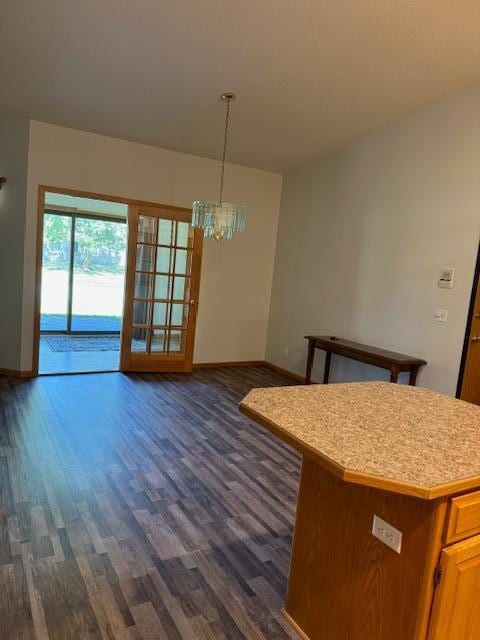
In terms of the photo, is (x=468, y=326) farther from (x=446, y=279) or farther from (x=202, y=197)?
(x=202, y=197)

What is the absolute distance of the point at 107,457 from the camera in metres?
3.11

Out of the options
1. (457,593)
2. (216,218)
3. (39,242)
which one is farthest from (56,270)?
(457,593)

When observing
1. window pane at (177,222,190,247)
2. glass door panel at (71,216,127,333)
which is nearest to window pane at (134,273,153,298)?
window pane at (177,222,190,247)

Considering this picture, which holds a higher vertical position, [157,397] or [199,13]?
[199,13]

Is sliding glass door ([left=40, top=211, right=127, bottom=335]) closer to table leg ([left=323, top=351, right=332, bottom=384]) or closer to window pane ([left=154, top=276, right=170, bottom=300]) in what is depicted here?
window pane ([left=154, top=276, right=170, bottom=300])

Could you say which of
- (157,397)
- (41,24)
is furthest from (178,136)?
(157,397)

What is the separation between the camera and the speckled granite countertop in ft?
3.74

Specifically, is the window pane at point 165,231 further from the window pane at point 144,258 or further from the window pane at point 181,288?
the window pane at point 181,288

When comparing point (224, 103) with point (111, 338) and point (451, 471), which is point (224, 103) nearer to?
point (451, 471)

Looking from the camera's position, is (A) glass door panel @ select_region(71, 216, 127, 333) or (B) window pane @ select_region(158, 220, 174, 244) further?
(A) glass door panel @ select_region(71, 216, 127, 333)

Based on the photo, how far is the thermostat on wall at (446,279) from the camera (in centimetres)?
380

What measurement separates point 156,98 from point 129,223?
1.63 m

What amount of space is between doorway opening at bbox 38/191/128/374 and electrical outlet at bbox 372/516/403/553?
19.6 feet

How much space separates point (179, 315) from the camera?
577 cm
